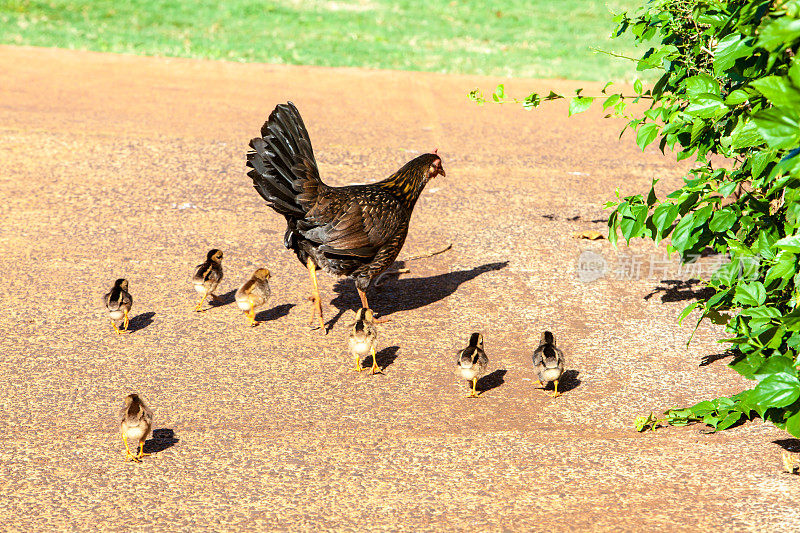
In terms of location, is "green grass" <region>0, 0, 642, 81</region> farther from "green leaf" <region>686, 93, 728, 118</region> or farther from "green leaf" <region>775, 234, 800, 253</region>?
"green leaf" <region>775, 234, 800, 253</region>

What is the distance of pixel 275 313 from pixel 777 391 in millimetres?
4580

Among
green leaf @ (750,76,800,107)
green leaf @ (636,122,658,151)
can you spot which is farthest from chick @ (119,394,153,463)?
green leaf @ (750,76,800,107)

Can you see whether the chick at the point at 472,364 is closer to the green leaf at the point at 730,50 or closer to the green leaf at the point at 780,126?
the green leaf at the point at 730,50

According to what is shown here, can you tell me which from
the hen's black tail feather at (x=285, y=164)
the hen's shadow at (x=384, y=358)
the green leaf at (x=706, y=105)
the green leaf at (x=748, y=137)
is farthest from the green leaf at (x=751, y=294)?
the hen's black tail feather at (x=285, y=164)

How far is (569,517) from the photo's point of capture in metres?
4.90

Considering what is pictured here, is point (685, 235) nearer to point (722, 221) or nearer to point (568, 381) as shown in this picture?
point (722, 221)

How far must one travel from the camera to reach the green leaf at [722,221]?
5.33 metres

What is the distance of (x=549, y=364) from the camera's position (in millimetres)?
6121

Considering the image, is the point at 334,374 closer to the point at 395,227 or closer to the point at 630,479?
the point at 395,227

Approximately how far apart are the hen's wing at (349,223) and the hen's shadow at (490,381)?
1.57 metres

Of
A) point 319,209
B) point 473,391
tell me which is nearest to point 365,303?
point 319,209

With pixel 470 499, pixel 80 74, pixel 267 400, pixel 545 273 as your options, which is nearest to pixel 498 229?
pixel 545 273

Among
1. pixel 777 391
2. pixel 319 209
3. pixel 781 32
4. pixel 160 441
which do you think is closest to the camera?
pixel 781 32

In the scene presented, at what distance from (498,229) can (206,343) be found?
4016 millimetres
